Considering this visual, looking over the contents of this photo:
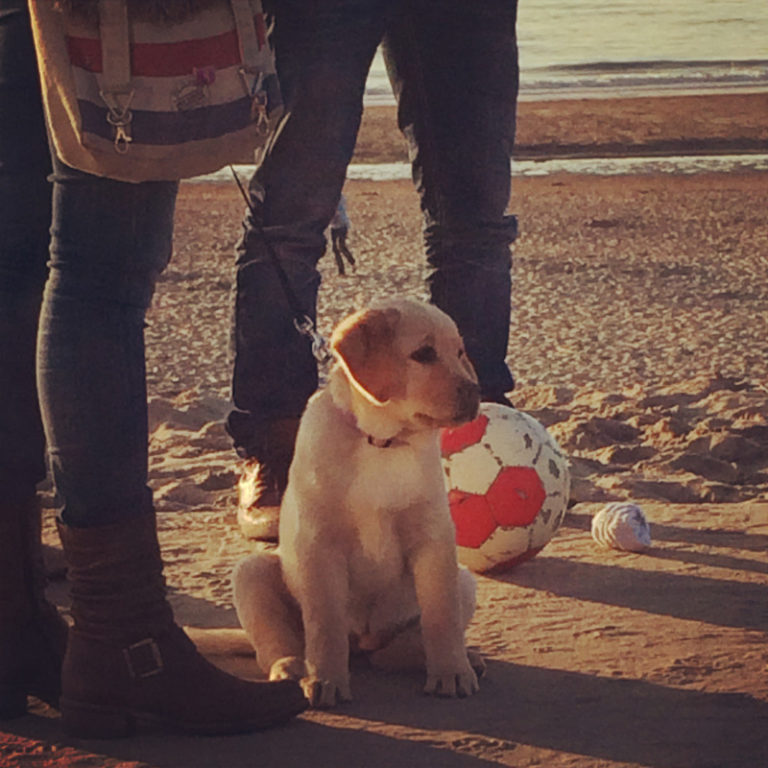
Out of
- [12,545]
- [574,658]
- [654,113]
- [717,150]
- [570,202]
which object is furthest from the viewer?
[654,113]

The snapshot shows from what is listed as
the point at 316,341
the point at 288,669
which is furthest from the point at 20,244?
the point at 288,669

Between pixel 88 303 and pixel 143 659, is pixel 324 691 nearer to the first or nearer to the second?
pixel 143 659

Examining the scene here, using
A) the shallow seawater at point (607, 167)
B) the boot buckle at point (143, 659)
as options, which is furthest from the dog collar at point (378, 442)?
the shallow seawater at point (607, 167)

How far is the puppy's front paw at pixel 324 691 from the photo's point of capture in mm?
2654

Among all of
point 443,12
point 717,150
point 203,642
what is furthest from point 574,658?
point 717,150

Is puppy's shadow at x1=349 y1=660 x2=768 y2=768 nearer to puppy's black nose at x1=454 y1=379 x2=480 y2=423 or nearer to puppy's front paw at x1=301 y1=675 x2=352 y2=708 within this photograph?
puppy's front paw at x1=301 y1=675 x2=352 y2=708

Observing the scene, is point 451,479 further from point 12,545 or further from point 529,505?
point 12,545

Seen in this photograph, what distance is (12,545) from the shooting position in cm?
260

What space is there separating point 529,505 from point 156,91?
1477 millimetres

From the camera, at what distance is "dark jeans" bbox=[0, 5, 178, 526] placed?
241 centimetres

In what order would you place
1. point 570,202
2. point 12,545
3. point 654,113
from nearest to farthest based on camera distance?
point 12,545, point 570,202, point 654,113

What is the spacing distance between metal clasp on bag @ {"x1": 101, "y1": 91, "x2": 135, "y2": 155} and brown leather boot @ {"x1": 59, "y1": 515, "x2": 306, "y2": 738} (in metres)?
0.60

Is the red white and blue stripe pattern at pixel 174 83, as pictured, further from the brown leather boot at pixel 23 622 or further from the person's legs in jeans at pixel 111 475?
the brown leather boot at pixel 23 622

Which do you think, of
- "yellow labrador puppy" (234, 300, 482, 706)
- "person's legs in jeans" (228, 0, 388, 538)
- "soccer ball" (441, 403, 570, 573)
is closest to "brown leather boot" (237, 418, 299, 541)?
"person's legs in jeans" (228, 0, 388, 538)
